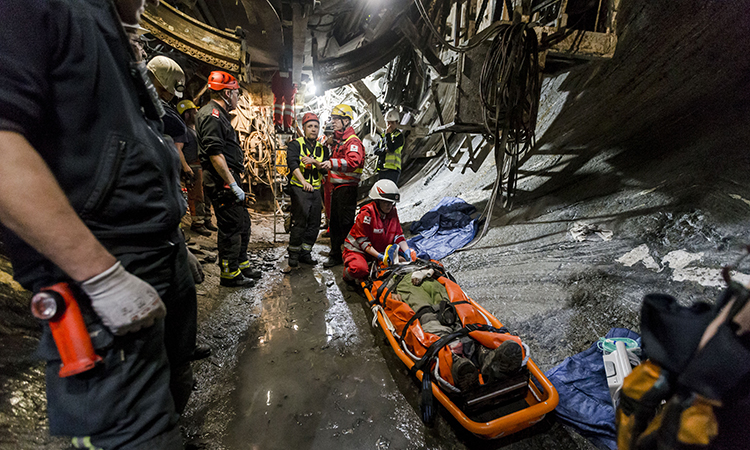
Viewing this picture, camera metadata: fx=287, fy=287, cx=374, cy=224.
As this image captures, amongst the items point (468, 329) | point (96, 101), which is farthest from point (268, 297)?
point (96, 101)

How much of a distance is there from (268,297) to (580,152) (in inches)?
188

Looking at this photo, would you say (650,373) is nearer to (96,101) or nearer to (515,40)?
(96,101)

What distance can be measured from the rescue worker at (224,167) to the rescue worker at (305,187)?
2.88ft

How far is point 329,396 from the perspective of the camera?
6.70ft

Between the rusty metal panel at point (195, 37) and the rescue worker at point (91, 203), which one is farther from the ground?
the rusty metal panel at point (195, 37)

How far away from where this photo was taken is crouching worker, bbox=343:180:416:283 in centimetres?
346

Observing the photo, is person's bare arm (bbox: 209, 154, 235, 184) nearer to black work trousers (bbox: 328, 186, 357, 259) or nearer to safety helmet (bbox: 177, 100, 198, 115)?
black work trousers (bbox: 328, 186, 357, 259)

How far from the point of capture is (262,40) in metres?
4.60

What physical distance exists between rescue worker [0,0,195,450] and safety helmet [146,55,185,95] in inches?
108

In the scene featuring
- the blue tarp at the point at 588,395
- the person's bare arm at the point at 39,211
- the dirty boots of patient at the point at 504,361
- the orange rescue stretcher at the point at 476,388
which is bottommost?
the blue tarp at the point at 588,395

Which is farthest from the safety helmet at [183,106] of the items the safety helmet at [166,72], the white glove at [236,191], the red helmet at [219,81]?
the white glove at [236,191]

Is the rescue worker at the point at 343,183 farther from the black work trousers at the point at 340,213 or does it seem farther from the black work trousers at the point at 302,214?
the black work trousers at the point at 302,214

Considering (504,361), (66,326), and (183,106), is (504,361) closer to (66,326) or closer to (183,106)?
(66,326)

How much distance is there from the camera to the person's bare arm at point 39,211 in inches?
24.5
